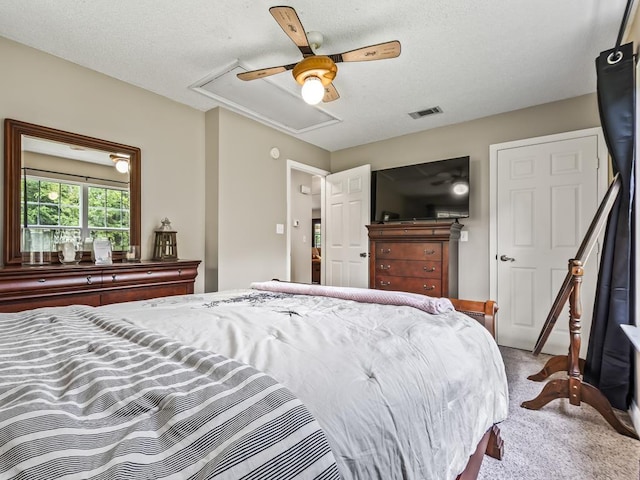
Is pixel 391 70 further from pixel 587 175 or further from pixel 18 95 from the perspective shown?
pixel 18 95

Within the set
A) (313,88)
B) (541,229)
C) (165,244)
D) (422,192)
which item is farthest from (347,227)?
(313,88)

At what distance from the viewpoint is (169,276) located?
2.95 m

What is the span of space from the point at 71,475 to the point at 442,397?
0.93 m

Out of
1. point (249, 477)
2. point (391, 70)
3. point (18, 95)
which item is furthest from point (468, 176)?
point (18, 95)

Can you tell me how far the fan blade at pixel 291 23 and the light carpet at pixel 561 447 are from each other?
252 centimetres

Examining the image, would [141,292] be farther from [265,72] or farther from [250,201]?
[265,72]

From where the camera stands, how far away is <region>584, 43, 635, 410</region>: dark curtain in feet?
6.63

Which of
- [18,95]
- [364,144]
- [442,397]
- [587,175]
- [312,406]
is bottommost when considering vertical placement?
[442,397]

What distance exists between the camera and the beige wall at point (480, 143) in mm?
3316

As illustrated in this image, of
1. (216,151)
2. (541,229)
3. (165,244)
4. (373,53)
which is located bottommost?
(165,244)

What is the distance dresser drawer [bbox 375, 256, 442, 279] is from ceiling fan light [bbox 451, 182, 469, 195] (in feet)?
2.85

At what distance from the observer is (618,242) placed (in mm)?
2066

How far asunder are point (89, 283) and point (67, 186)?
916 mm

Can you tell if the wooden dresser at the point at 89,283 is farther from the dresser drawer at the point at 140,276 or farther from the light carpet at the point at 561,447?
the light carpet at the point at 561,447
